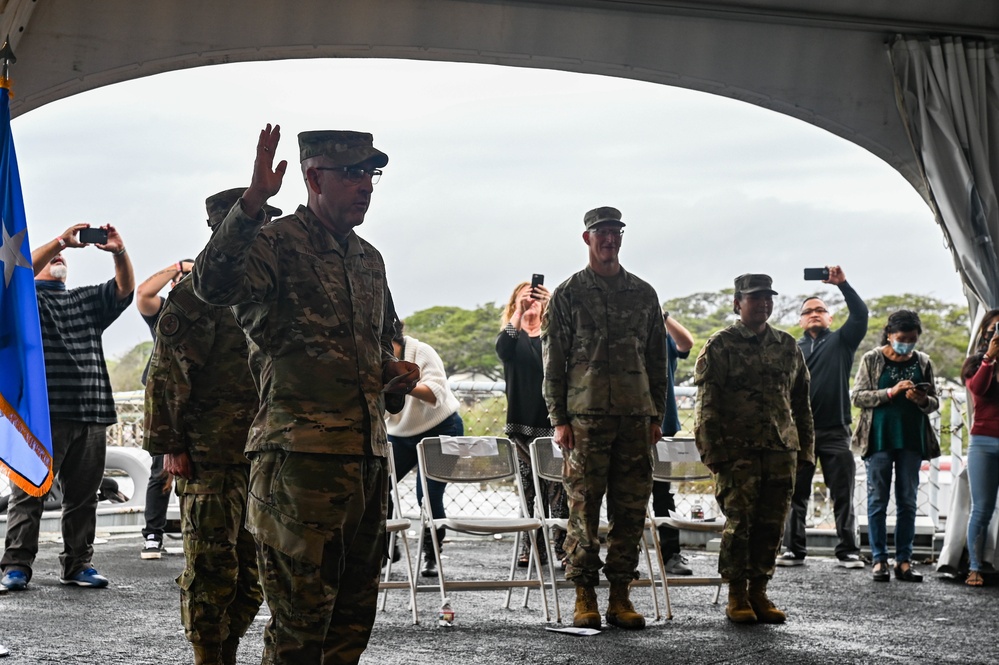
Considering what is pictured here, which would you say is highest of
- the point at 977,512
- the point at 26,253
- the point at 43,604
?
the point at 26,253

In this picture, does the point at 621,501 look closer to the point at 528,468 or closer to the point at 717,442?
the point at 717,442

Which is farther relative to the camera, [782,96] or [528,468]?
[782,96]

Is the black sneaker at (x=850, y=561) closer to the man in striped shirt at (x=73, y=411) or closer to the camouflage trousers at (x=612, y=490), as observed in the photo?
the camouflage trousers at (x=612, y=490)

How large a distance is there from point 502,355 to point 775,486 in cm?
208

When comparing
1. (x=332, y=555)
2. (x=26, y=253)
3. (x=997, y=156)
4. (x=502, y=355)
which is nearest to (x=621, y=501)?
(x=502, y=355)

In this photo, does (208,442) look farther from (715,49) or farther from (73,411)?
(715,49)

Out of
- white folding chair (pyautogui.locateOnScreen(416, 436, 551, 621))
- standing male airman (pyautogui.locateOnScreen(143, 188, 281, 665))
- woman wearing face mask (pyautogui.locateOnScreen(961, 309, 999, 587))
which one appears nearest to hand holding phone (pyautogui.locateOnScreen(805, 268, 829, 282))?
woman wearing face mask (pyautogui.locateOnScreen(961, 309, 999, 587))

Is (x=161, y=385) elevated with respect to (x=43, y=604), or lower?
elevated

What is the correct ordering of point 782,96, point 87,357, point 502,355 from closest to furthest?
1. point 87,357
2. point 502,355
3. point 782,96

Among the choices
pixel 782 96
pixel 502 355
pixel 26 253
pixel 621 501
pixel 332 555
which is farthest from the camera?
pixel 782 96

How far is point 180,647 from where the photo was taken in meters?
4.25

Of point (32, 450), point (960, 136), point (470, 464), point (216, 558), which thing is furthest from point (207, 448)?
point (960, 136)

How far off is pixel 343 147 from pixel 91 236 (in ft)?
8.93

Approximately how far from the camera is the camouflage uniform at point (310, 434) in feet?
9.04
